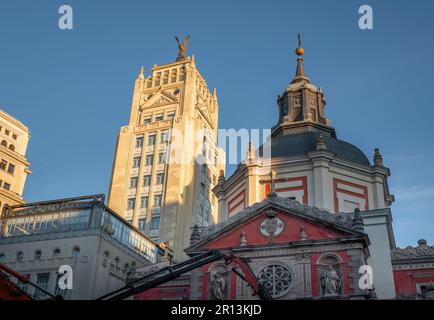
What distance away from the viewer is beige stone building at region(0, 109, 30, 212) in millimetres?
60875

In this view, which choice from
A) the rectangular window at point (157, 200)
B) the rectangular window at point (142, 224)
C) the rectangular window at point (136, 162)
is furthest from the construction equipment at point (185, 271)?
the rectangular window at point (136, 162)

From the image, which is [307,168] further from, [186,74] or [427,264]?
[186,74]

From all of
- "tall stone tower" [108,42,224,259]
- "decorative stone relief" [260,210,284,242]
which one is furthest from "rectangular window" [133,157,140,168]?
"decorative stone relief" [260,210,284,242]

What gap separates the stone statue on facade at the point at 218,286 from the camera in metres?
35.8

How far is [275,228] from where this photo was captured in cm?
3691

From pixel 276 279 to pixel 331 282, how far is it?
364 cm

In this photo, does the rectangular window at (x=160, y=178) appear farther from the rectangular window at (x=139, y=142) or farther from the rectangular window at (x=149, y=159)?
the rectangular window at (x=139, y=142)

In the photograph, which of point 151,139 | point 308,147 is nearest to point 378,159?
point 308,147

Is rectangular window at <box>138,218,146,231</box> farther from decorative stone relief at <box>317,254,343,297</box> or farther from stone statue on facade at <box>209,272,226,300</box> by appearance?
decorative stone relief at <box>317,254,343,297</box>
